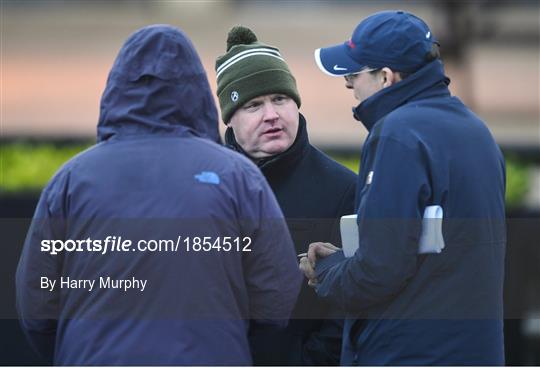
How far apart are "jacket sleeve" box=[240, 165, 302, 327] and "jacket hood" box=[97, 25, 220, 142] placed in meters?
0.26

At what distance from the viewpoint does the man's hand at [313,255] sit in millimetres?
4140

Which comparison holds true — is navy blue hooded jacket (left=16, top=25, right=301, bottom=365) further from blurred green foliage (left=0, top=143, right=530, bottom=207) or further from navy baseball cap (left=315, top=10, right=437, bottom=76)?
blurred green foliage (left=0, top=143, right=530, bottom=207)

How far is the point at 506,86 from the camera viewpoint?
17625mm

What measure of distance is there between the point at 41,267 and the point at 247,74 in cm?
135

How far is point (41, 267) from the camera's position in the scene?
3486mm

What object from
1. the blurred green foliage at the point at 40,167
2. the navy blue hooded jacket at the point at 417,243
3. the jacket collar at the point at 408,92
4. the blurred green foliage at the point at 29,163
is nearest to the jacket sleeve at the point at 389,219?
the navy blue hooded jacket at the point at 417,243

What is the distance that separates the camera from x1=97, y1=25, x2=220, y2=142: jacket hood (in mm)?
3559

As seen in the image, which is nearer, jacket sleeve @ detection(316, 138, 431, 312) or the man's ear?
jacket sleeve @ detection(316, 138, 431, 312)

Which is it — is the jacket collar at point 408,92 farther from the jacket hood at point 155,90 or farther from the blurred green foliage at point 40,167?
the blurred green foliage at point 40,167

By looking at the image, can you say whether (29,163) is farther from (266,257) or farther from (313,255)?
(266,257)

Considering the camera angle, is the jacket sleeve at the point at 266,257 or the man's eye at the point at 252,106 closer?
the jacket sleeve at the point at 266,257

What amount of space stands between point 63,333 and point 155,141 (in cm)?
60

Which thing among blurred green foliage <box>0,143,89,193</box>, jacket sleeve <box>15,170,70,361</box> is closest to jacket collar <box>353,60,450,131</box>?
jacket sleeve <box>15,170,70,361</box>

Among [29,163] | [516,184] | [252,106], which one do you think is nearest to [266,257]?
[252,106]
